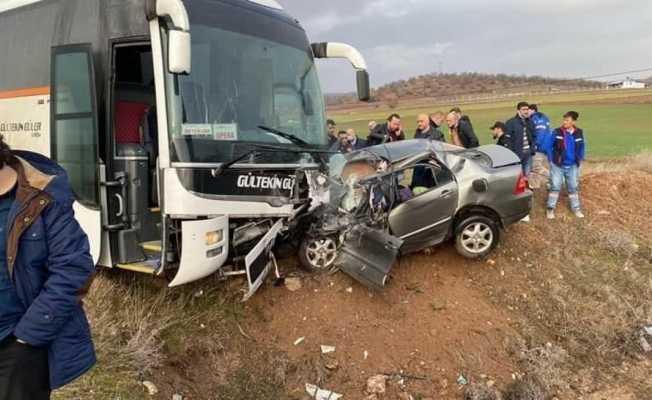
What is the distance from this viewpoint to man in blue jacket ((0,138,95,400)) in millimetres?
2369

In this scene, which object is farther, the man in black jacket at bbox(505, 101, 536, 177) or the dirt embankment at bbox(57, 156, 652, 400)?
the man in black jacket at bbox(505, 101, 536, 177)

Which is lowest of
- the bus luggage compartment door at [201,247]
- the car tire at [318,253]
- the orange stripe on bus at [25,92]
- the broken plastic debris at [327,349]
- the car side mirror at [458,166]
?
the broken plastic debris at [327,349]

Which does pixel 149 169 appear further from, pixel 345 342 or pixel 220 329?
pixel 345 342

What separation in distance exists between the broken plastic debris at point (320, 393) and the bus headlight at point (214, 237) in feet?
6.33

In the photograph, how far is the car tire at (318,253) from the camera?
6812 mm

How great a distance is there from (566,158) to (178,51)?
6956mm

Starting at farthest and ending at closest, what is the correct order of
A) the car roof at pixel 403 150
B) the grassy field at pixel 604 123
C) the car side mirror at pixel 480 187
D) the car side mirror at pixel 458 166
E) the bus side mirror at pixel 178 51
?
the grassy field at pixel 604 123, the car roof at pixel 403 150, the car side mirror at pixel 458 166, the car side mirror at pixel 480 187, the bus side mirror at pixel 178 51

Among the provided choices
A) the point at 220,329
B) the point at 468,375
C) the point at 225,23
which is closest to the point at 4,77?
the point at 225,23

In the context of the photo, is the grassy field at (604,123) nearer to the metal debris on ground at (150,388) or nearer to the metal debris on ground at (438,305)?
the metal debris on ground at (438,305)

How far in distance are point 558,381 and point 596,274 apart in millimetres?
2554

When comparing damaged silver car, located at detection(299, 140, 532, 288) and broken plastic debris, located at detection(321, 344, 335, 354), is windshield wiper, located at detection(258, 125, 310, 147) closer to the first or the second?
damaged silver car, located at detection(299, 140, 532, 288)

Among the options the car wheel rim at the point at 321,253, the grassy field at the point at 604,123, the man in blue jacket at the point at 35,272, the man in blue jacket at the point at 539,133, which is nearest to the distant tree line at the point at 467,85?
the grassy field at the point at 604,123

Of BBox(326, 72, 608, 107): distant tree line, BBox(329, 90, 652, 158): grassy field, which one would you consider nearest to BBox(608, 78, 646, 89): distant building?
BBox(326, 72, 608, 107): distant tree line

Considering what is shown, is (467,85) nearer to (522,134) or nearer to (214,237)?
(522,134)
